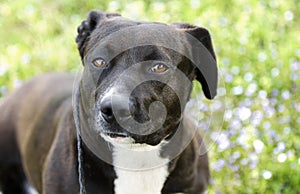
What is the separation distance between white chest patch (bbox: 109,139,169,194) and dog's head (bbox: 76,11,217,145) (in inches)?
5.8

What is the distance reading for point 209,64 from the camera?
10.9ft

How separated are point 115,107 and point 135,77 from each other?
0.21 m

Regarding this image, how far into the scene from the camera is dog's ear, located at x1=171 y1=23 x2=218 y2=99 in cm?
327

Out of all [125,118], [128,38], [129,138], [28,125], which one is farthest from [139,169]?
[28,125]

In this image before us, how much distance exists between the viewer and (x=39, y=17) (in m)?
6.41

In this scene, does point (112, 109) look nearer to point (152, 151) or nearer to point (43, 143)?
point (152, 151)

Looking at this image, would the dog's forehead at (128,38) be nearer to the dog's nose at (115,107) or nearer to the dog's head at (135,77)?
the dog's head at (135,77)

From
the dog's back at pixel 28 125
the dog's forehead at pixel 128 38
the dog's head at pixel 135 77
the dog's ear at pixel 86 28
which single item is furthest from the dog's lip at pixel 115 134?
the dog's back at pixel 28 125

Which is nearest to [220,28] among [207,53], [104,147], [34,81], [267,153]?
[267,153]

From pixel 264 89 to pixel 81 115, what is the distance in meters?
2.16

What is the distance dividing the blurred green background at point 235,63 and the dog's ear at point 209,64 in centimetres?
48

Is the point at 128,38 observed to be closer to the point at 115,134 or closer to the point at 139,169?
the point at 115,134

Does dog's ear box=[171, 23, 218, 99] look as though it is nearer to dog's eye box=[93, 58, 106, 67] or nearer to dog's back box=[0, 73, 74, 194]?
dog's eye box=[93, 58, 106, 67]

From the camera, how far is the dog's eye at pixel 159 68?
2906mm
